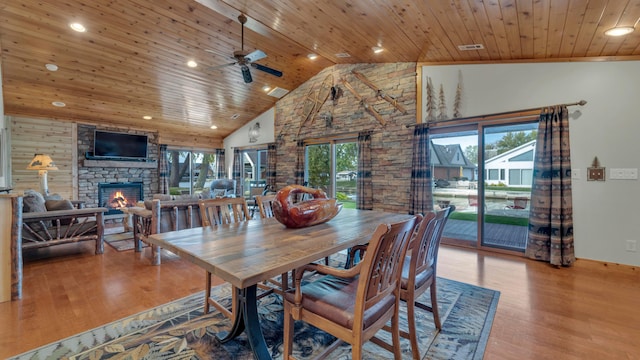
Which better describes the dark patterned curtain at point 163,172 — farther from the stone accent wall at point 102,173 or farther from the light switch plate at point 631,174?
the light switch plate at point 631,174

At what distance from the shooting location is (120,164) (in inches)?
282

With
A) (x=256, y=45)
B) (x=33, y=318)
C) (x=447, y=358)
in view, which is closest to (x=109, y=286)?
(x=33, y=318)

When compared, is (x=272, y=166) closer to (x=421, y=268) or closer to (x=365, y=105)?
(x=365, y=105)

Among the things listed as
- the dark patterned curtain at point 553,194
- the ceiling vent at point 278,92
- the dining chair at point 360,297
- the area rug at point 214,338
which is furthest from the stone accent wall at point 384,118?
the dining chair at point 360,297

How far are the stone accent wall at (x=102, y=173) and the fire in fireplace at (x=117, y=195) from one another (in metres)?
0.10

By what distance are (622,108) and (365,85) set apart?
3.64m

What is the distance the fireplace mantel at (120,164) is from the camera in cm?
671

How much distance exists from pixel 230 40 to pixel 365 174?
337cm

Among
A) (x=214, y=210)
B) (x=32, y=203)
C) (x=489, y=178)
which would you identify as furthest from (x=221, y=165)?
(x=489, y=178)

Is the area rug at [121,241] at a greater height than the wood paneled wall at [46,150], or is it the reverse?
the wood paneled wall at [46,150]

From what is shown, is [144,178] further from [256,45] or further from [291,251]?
[291,251]

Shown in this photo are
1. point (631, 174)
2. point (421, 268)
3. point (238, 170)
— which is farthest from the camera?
point (238, 170)

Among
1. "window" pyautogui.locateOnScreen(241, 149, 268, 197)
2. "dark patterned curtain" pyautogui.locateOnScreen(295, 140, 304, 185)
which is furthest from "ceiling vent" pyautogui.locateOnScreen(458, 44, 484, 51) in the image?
"window" pyautogui.locateOnScreen(241, 149, 268, 197)

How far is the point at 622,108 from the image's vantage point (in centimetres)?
336
